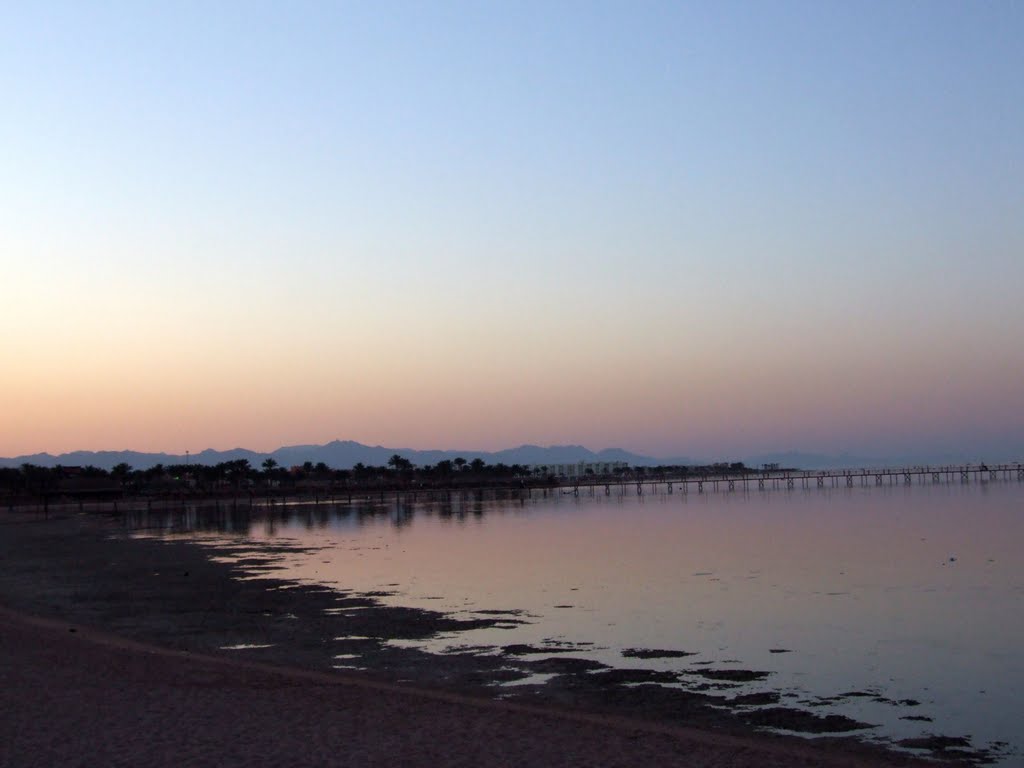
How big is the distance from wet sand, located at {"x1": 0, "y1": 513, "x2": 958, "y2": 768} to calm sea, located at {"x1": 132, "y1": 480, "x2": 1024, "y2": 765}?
7.64 feet

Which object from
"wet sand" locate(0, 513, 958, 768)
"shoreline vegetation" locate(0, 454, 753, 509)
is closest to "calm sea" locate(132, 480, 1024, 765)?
"wet sand" locate(0, 513, 958, 768)

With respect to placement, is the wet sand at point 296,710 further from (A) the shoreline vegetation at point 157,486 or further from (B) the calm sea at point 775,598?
(A) the shoreline vegetation at point 157,486

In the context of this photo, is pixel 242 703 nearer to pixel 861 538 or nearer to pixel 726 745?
pixel 726 745

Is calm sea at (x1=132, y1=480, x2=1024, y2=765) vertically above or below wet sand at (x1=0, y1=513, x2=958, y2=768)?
below

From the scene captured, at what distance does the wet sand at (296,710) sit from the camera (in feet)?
34.0

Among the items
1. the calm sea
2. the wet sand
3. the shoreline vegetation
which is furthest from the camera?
the shoreline vegetation

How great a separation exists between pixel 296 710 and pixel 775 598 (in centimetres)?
1645

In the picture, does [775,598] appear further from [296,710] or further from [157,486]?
[157,486]

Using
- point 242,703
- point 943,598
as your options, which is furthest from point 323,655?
point 943,598

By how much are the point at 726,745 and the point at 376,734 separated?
13.6 feet

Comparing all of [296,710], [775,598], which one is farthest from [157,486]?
[296,710]

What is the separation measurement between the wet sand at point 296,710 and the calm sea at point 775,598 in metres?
2.33

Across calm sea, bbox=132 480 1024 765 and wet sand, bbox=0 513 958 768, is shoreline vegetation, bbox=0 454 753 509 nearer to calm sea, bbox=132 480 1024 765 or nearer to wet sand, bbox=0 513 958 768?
calm sea, bbox=132 480 1024 765

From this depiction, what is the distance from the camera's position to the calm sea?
50.7 ft
